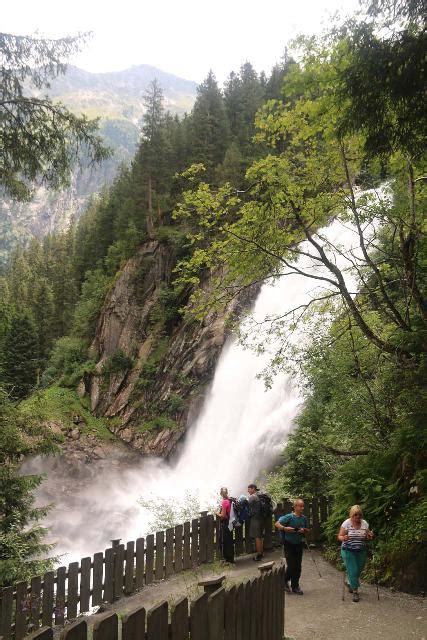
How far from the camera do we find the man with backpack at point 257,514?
1010 centimetres

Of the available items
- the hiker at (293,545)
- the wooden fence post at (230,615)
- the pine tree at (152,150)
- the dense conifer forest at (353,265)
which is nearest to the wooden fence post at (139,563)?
the dense conifer forest at (353,265)

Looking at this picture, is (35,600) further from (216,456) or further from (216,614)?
(216,456)

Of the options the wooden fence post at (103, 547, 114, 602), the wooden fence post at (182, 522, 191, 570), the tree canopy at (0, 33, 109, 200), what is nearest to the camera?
the tree canopy at (0, 33, 109, 200)

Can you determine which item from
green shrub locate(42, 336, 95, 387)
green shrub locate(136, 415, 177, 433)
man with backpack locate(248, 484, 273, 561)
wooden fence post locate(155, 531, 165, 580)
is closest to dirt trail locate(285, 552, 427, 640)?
man with backpack locate(248, 484, 273, 561)

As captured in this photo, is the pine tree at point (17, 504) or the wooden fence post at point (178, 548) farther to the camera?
the wooden fence post at point (178, 548)

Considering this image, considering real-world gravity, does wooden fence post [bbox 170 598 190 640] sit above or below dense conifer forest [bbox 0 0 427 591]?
below

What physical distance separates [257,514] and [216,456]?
13.6 m

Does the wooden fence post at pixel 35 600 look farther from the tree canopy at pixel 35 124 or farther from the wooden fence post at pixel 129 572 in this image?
the tree canopy at pixel 35 124

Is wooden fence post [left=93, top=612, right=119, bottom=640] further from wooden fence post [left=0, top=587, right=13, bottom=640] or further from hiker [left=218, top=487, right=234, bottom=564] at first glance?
hiker [left=218, top=487, right=234, bottom=564]

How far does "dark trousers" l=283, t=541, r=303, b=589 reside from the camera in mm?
7992

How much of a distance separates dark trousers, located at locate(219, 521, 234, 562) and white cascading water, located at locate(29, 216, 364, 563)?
26.4 ft

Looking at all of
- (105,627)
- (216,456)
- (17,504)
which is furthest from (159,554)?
(216,456)

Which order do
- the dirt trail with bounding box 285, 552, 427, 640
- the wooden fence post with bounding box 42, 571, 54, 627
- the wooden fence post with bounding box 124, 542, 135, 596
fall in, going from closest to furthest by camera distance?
the dirt trail with bounding box 285, 552, 427, 640, the wooden fence post with bounding box 42, 571, 54, 627, the wooden fence post with bounding box 124, 542, 135, 596

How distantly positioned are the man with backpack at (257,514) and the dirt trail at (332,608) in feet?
2.51
